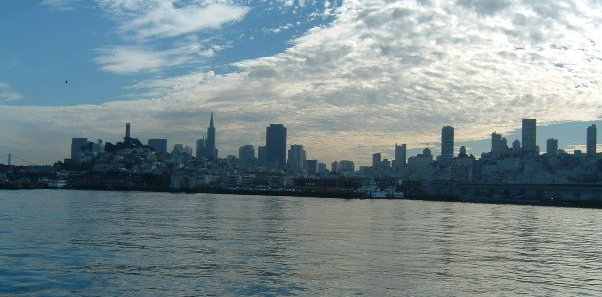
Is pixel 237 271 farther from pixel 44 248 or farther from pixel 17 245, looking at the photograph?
pixel 17 245

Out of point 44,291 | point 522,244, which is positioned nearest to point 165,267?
point 44,291

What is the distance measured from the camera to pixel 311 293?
23.9 m

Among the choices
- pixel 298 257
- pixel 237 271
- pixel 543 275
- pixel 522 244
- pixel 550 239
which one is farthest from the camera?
pixel 550 239

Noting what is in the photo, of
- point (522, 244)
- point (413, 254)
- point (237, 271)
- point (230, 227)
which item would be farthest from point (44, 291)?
point (522, 244)

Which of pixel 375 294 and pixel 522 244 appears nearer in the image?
pixel 375 294

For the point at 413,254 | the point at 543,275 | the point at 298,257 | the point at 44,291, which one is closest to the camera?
the point at 44,291

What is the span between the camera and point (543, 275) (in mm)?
30156

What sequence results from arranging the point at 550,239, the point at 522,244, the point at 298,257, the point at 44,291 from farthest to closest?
the point at 550,239, the point at 522,244, the point at 298,257, the point at 44,291

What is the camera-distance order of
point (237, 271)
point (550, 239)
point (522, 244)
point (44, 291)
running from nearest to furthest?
point (44, 291) → point (237, 271) → point (522, 244) → point (550, 239)

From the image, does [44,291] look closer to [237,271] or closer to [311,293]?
[237,271]

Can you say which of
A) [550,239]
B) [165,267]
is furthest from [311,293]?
[550,239]

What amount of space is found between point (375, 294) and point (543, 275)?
1111cm

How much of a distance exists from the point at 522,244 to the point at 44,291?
35327mm

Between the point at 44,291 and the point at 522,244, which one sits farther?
the point at 522,244
